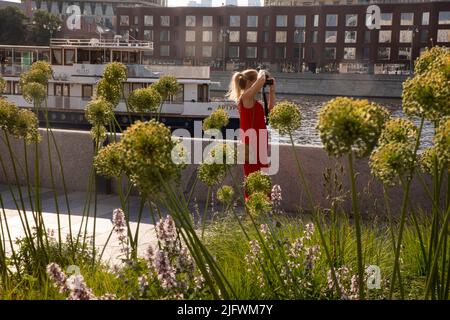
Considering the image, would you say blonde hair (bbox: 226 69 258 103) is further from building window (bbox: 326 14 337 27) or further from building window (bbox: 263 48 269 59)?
building window (bbox: 263 48 269 59)

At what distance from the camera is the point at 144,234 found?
7.45 m

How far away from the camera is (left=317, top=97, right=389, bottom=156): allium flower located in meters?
2.43

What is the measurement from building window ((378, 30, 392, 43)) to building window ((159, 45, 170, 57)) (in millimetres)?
29379


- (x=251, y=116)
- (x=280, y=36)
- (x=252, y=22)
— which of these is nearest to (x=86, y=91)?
(x=251, y=116)

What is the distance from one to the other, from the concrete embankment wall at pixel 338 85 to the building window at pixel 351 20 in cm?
1032

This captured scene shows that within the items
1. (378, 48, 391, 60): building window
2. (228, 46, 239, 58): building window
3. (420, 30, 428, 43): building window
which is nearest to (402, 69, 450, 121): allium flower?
(420, 30, 428, 43): building window

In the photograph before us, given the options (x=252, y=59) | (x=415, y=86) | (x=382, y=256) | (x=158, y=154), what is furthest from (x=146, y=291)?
(x=252, y=59)

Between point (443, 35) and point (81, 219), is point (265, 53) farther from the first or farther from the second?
point (81, 219)

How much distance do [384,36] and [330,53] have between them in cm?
702

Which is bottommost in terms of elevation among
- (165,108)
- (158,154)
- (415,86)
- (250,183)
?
(165,108)

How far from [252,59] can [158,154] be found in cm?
9072

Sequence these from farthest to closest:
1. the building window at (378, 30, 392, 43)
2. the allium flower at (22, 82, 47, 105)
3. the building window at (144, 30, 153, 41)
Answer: the building window at (144, 30, 153, 41) → the building window at (378, 30, 392, 43) → the allium flower at (22, 82, 47, 105)

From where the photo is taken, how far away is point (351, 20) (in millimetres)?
87000
